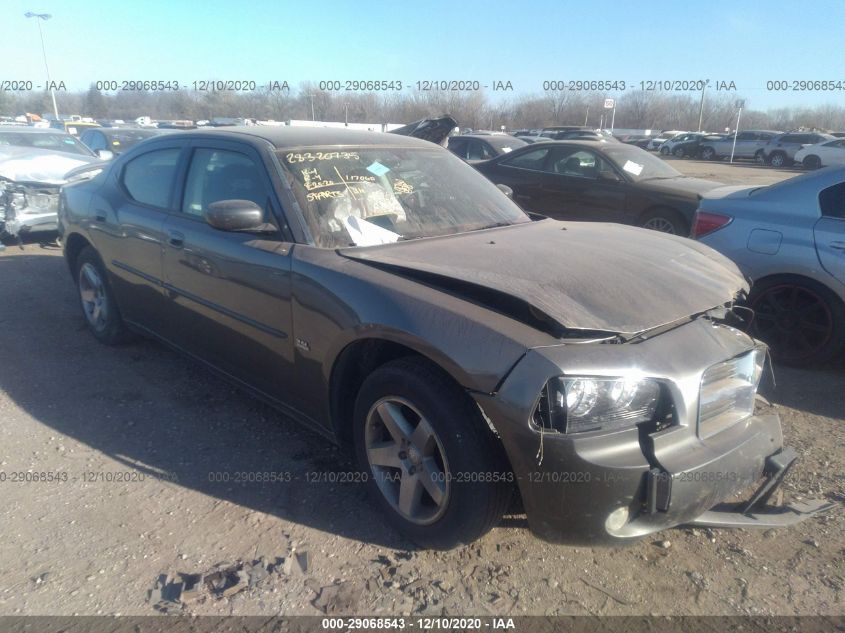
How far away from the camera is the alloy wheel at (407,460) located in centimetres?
242

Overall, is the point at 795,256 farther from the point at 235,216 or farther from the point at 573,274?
the point at 235,216

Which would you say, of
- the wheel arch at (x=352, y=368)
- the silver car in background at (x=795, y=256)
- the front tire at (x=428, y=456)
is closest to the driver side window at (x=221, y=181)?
the wheel arch at (x=352, y=368)

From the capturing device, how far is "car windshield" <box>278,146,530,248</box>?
3.08 meters

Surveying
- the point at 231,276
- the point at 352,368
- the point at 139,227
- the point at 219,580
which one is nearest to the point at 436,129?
the point at 139,227

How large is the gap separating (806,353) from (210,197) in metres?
4.12

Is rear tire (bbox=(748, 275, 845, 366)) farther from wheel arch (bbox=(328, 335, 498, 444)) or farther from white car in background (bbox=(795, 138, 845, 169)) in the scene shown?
white car in background (bbox=(795, 138, 845, 169))

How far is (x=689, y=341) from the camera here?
2.32 m

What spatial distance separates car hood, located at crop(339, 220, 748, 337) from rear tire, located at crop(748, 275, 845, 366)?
1.44 metres

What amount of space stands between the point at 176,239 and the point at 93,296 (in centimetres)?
175

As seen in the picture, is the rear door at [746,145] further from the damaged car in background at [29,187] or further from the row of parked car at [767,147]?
the damaged car in background at [29,187]

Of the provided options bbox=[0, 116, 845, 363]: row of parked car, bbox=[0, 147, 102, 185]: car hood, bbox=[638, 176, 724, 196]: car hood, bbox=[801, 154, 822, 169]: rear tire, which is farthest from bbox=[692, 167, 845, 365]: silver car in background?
bbox=[801, 154, 822, 169]: rear tire

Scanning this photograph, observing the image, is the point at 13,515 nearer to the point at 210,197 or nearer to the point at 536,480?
the point at 210,197

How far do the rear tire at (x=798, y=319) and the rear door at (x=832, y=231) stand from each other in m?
0.16

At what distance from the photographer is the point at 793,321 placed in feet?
14.4
